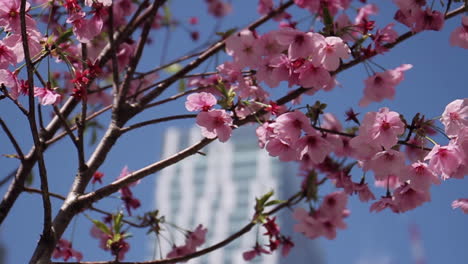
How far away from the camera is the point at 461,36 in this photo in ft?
5.49

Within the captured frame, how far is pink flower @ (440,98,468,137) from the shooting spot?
1422mm

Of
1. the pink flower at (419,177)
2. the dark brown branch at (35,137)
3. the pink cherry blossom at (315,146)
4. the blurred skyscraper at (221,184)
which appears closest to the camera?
the dark brown branch at (35,137)

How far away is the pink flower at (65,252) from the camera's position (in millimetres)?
1987

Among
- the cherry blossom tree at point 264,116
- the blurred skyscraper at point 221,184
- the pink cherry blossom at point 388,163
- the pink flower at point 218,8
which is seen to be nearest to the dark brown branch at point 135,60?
the cherry blossom tree at point 264,116

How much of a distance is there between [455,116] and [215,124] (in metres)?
0.61

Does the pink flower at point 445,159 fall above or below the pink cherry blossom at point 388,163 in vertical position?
below

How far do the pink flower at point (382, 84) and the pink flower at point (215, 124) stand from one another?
58cm

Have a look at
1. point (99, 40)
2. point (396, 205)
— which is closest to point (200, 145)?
point (396, 205)

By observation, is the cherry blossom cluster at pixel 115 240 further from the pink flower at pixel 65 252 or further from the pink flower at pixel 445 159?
the pink flower at pixel 445 159

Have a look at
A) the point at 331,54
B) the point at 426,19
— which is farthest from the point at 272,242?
the point at 426,19

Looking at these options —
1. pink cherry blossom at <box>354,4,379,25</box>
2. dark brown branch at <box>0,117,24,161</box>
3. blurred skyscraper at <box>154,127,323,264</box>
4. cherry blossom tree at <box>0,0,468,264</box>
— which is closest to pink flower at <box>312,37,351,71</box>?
cherry blossom tree at <box>0,0,468,264</box>

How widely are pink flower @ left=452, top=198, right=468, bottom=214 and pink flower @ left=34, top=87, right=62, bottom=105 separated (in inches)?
42.5

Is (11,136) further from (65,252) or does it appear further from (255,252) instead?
(255,252)

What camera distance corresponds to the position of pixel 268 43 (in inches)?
72.9
